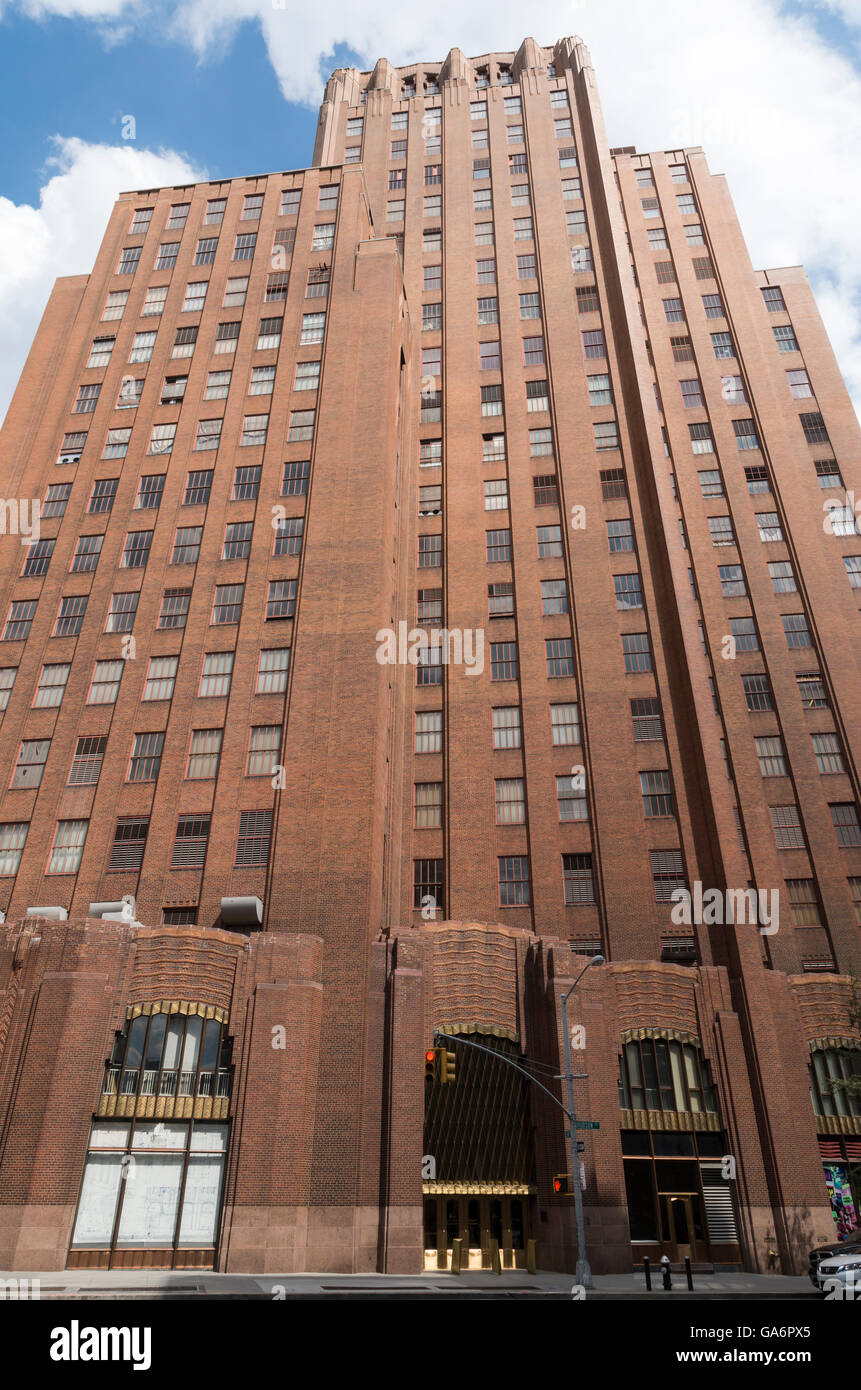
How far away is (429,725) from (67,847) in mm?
18738

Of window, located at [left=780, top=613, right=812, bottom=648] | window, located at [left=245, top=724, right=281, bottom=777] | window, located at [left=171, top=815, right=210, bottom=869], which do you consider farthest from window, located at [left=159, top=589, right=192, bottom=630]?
window, located at [left=780, top=613, right=812, bottom=648]

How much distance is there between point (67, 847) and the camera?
38719mm

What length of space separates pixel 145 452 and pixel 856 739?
4296 cm

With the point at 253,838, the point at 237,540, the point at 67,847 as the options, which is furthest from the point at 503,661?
the point at 67,847

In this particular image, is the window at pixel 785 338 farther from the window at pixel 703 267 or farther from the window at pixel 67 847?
the window at pixel 67 847

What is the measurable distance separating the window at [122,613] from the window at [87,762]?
6.31m

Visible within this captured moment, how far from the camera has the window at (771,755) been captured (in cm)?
4497

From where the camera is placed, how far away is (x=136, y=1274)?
2605 cm

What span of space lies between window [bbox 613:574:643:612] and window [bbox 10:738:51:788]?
3082 centimetres

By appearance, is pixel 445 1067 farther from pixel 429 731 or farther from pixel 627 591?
pixel 627 591

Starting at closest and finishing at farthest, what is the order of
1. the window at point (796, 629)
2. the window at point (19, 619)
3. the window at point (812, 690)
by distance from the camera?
1. the window at point (19, 619)
2. the window at point (812, 690)
3. the window at point (796, 629)

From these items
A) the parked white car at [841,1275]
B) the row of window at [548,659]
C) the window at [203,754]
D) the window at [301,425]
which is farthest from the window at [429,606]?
the parked white car at [841,1275]
